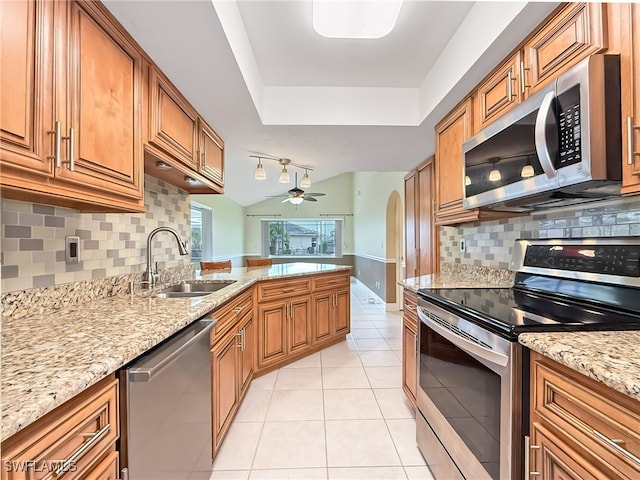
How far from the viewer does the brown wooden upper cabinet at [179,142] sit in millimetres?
1551

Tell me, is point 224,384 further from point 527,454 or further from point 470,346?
point 527,454

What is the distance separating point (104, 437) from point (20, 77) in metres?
0.99

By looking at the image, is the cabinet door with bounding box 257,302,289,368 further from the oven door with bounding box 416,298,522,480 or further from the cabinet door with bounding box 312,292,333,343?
the oven door with bounding box 416,298,522,480

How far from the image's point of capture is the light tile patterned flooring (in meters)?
1.55

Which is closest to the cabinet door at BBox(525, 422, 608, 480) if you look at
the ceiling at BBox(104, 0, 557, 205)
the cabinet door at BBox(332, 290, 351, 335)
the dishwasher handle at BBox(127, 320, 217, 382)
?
the dishwasher handle at BBox(127, 320, 217, 382)

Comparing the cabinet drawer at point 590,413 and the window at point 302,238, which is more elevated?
the window at point 302,238

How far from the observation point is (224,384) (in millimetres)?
1724

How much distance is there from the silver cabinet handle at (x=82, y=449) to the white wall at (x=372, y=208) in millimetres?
4734

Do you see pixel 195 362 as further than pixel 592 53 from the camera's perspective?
Yes

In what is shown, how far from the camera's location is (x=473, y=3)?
5.12 ft

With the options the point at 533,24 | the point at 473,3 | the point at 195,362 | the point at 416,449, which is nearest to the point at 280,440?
the point at 416,449

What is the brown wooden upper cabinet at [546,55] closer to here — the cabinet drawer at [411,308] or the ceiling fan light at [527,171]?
the ceiling fan light at [527,171]

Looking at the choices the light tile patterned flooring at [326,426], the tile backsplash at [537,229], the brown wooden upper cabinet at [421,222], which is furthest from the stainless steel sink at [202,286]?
the brown wooden upper cabinet at [421,222]

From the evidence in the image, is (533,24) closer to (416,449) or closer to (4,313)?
(416,449)
